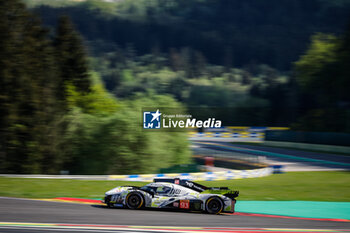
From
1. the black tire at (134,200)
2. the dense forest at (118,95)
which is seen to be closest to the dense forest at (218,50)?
the dense forest at (118,95)

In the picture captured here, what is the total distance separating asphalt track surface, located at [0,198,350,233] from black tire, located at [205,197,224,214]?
251 millimetres

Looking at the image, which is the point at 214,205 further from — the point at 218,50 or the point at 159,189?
the point at 218,50

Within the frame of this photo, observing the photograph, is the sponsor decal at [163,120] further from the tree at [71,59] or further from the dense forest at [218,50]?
the dense forest at [218,50]

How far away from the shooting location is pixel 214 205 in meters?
13.2

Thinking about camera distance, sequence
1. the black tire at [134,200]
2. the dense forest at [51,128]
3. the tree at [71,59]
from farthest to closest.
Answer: the tree at [71,59] → the dense forest at [51,128] → the black tire at [134,200]

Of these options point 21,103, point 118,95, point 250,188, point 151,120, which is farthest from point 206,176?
point 118,95

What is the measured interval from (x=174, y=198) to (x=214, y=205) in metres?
1.26

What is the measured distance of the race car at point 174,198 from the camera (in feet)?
43.2

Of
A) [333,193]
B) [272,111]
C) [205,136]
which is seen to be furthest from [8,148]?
[272,111]

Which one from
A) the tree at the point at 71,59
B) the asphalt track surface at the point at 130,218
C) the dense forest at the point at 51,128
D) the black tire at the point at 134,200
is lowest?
the asphalt track surface at the point at 130,218

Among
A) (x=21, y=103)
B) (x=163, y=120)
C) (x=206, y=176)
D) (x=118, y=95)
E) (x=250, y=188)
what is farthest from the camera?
(x=118, y=95)

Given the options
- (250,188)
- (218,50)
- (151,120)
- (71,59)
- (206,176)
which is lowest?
(250,188)

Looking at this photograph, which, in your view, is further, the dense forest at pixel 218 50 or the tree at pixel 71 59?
the dense forest at pixel 218 50

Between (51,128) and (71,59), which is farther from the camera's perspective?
(71,59)
